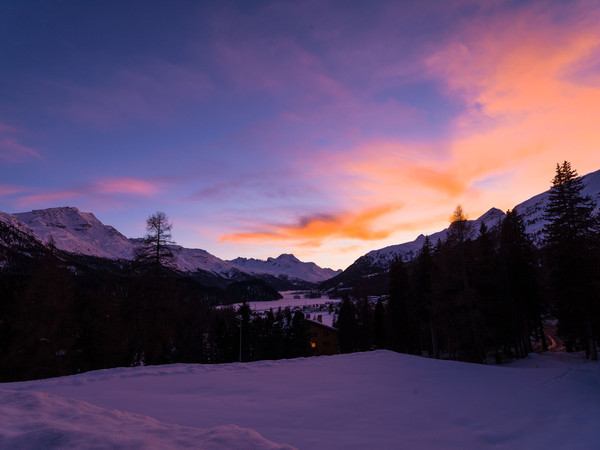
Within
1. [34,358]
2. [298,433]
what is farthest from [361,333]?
[298,433]

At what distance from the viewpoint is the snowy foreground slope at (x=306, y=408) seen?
4586 millimetres

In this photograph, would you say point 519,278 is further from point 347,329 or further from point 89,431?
point 89,431

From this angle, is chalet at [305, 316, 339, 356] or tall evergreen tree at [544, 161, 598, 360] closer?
tall evergreen tree at [544, 161, 598, 360]

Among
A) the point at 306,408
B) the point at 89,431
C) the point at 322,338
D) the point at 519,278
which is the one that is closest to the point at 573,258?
the point at 519,278

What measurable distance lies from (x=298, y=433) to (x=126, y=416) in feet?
10.0

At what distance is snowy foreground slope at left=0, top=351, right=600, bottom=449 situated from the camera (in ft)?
15.0

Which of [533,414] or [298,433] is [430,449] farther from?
[533,414]

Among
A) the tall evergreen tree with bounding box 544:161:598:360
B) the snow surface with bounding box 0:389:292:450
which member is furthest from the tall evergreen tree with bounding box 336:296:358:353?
the snow surface with bounding box 0:389:292:450

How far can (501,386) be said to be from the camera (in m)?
12.6

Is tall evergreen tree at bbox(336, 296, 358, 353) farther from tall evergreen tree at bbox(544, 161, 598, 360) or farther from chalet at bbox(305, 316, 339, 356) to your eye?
tall evergreen tree at bbox(544, 161, 598, 360)

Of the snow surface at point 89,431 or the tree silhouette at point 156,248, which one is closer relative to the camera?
the snow surface at point 89,431

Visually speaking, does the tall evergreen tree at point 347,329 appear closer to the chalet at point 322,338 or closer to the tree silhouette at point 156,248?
the chalet at point 322,338

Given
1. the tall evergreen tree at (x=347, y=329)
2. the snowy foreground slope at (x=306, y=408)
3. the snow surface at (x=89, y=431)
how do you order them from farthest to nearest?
the tall evergreen tree at (x=347, y=329)
the snowy foreground slope at (x=306, y=408)
the snow surface at (x=89, y=431)

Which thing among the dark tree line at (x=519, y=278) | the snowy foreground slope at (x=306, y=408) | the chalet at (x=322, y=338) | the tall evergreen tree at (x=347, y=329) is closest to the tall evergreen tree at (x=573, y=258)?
the dark tree line at (x=519, y=278)
